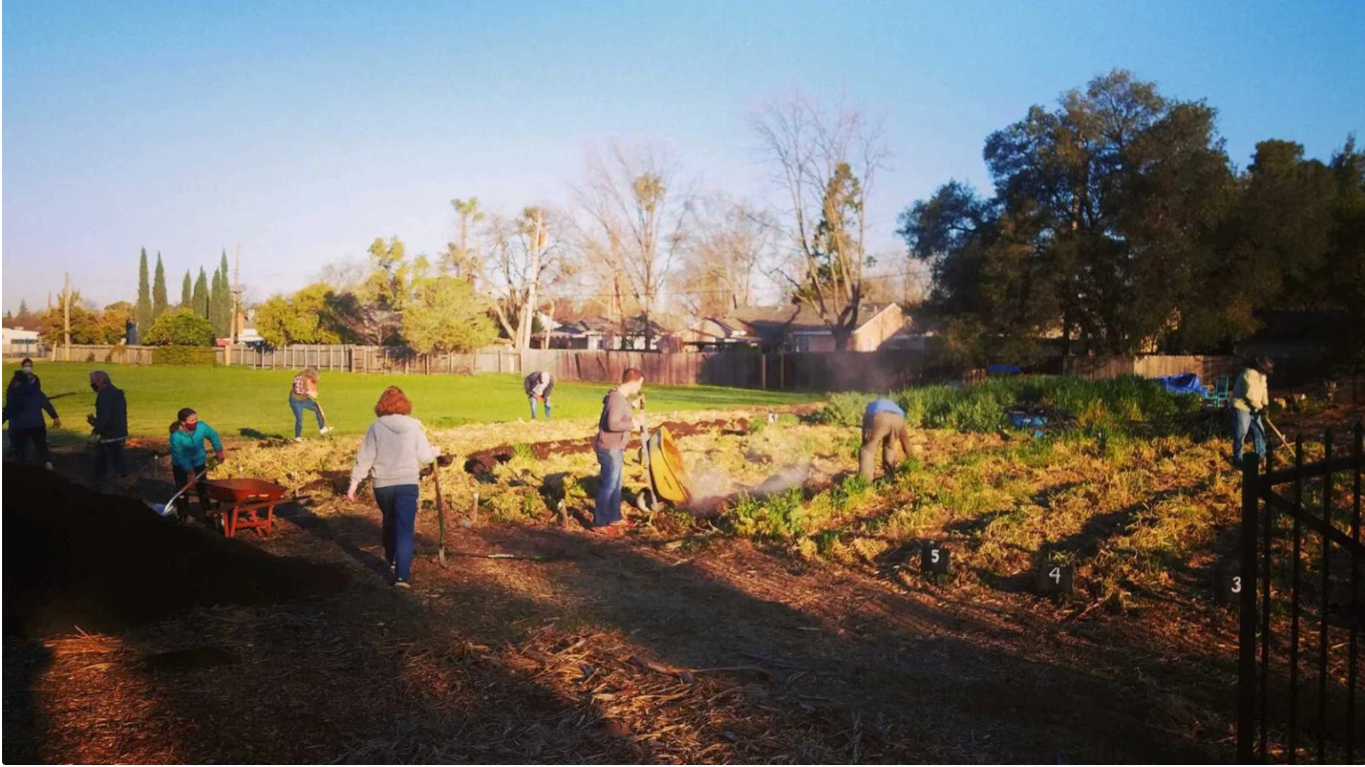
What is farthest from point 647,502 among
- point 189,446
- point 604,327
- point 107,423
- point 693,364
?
point 604,327

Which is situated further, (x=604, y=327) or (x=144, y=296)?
(x=604, y=327)

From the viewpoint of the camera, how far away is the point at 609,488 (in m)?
10.4

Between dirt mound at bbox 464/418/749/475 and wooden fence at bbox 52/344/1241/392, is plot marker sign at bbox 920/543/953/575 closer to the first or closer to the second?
dirt mound at bbox 464/418/749/475

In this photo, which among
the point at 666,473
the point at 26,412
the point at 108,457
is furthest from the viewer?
the point at 108,457

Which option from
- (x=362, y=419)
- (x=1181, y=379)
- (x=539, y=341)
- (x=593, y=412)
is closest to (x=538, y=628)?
(x=362, y=419)

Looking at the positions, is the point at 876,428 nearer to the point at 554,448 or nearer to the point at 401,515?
the point at 401,515

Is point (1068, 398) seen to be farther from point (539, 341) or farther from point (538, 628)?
point (539, 341)

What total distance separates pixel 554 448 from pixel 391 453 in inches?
353

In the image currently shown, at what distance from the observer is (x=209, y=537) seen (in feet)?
27.5

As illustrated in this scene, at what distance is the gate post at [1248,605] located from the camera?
4.00 m

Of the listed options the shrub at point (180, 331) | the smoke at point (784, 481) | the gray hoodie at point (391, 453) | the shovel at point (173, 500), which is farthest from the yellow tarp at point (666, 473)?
the shrub at point (180, 331)

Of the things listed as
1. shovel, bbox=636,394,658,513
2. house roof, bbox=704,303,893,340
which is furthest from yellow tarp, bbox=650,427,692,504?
house roof, bbox=704,303,893,340

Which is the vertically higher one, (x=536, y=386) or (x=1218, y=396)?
(x=536, y=386)

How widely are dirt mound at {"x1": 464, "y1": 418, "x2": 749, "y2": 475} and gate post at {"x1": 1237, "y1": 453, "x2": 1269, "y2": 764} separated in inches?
438
